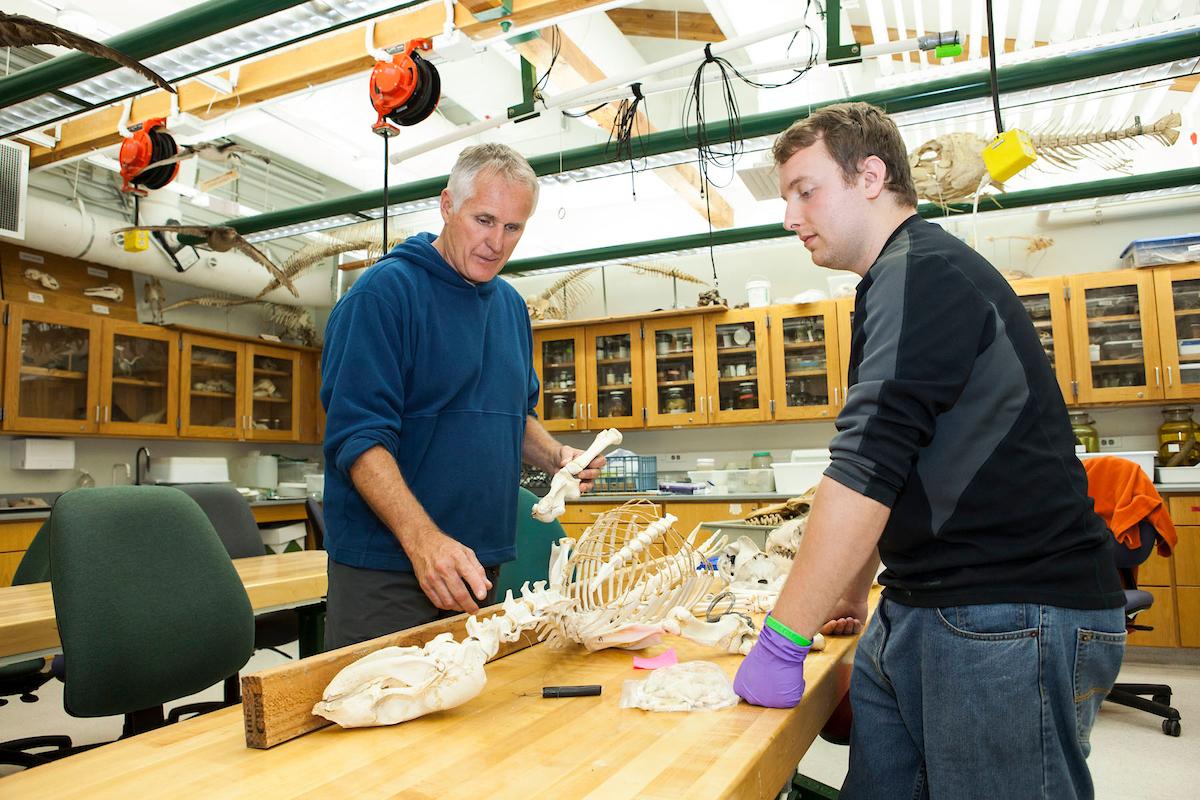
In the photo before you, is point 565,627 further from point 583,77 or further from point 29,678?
point 583,77

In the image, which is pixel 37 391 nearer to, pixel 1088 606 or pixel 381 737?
pixel 381 737

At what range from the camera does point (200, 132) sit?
434 centimetres

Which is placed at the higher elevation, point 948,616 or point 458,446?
point 458,446

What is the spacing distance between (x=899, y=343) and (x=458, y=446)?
871mm

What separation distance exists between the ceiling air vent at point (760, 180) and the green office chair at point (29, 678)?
4026 millimetres

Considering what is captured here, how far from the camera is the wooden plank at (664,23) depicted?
19.5 ft

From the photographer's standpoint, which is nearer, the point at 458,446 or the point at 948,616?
the point at 948,616

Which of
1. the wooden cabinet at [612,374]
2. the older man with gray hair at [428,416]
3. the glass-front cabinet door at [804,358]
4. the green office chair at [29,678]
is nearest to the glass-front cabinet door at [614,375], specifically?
the wooden cabinet at [612,374]

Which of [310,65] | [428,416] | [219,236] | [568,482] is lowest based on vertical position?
[568,482]

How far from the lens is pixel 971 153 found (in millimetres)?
4012

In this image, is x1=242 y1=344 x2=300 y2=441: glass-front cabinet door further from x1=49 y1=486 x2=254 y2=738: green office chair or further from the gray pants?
the gray pants

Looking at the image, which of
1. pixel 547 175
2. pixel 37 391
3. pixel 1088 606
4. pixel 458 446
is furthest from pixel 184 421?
pixel 1088 606

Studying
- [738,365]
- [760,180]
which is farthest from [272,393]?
[760,180]

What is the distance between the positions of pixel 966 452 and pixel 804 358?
5228mm
